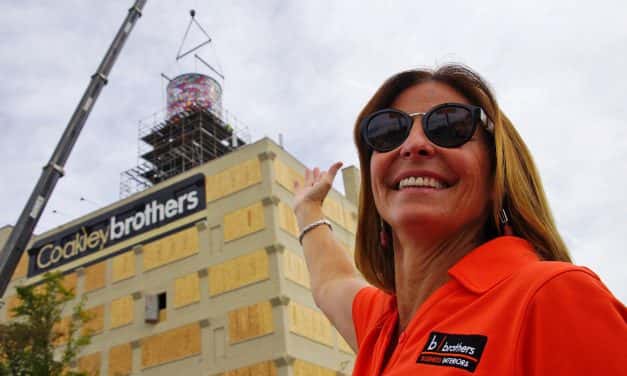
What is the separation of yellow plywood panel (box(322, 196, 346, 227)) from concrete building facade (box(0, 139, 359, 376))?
9 cm

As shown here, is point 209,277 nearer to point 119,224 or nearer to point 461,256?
point 119,224

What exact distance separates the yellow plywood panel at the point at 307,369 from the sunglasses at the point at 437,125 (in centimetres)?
2187

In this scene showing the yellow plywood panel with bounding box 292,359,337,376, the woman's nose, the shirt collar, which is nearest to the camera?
the shirt collar

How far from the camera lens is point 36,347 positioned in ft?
54.5

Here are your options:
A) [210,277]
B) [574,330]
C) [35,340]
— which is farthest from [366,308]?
[210,277]

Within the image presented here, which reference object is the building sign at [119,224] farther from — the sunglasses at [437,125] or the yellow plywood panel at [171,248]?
the sunglasses at [437,125]

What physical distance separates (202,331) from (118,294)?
17.2 feet

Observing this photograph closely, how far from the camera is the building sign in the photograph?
28.3 m

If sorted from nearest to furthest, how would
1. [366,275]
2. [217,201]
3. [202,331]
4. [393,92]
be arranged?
[393,92] → [366,275] → [202,331] → [217,201]

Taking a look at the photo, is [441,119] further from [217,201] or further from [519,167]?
[217,201]

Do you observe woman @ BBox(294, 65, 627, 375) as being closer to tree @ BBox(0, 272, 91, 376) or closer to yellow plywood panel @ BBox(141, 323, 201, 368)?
tree @ BBox(0, 272, 91, 376)

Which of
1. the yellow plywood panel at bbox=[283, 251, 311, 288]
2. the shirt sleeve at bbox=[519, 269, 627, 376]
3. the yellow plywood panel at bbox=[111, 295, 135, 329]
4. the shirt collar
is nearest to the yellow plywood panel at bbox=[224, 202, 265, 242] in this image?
the yellow plywood panel at bbox=[283, 251, 311, 288]

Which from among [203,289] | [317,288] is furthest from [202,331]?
[317,288]

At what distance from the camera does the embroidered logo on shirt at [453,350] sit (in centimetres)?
143
